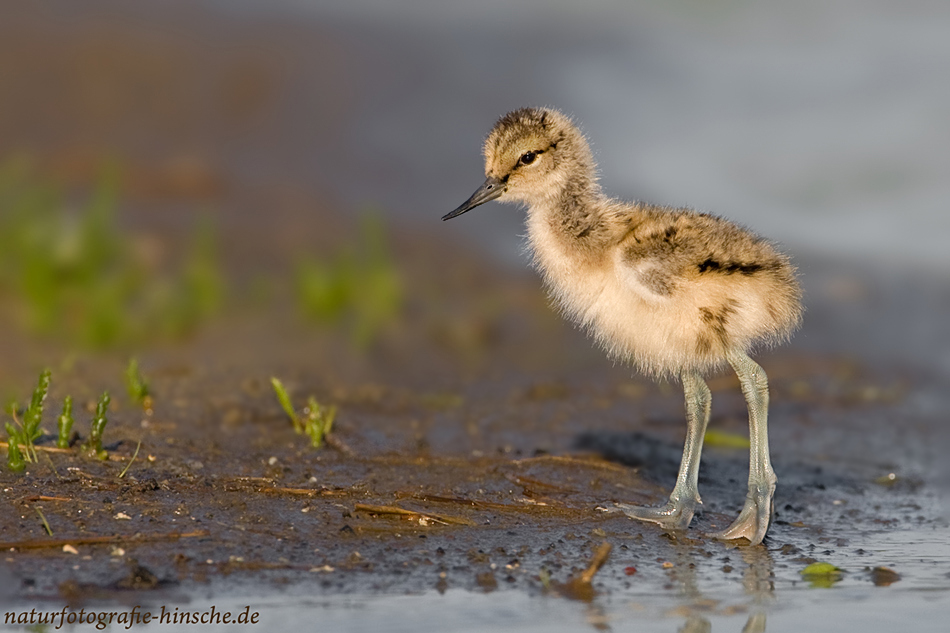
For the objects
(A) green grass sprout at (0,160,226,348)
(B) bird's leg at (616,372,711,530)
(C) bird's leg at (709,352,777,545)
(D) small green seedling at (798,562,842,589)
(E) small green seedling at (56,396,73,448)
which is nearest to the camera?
(D) small green seedling at (798,562,842,589)

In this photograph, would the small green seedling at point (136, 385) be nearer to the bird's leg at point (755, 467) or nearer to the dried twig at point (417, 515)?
the dried twig at point (417, 515)

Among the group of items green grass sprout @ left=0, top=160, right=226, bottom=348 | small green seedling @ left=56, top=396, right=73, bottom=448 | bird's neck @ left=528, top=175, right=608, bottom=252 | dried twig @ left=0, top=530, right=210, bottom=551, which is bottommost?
dried twig @ left=0, top=530, right=210, bottom=551

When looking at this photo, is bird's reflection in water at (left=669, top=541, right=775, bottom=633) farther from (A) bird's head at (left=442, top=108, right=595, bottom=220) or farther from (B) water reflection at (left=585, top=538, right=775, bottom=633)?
(A) bird's head at (left=442, top=108, right=595, bottom=220)

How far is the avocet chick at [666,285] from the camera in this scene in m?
4.13

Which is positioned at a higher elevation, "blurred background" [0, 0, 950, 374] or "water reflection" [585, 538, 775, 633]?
"blurred background" [0, 0, 950, 374]

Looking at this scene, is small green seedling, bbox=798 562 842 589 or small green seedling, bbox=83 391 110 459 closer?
small green seedling, bbox=798 562 842 589

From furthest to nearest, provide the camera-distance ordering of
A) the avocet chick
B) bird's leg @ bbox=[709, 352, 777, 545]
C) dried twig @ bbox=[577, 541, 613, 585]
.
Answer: bird's leg @ bbox=[709, 352, 777, 545], the avocet chick, dried twig @ bbox=[577, 541, 613, 585]

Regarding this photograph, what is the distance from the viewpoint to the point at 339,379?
6.58m

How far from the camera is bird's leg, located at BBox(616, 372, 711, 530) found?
4.39m

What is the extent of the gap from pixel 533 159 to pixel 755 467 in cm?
147

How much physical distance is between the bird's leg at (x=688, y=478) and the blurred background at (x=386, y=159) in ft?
8.32

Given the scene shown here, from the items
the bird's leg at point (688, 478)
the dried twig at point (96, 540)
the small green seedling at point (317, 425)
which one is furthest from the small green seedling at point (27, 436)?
the bird's leg at point (688, 478)

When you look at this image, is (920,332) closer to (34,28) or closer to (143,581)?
(143,581)

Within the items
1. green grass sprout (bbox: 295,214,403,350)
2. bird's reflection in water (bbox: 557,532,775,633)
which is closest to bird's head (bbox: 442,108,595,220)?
bird's reflection in water (bbox: 557,532,775,633)
